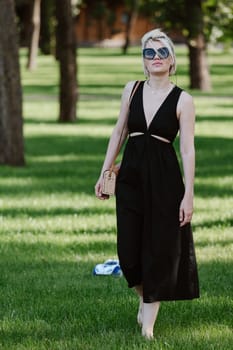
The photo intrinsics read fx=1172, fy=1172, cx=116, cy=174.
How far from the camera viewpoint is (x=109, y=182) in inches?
279

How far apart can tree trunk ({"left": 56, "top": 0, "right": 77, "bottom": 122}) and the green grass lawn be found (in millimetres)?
2765

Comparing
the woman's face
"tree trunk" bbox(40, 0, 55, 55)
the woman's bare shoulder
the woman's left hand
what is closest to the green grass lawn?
the woman's left hand

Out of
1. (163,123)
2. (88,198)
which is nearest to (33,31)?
(88,198)

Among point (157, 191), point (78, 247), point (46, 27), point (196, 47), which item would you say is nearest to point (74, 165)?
point (78, 247)

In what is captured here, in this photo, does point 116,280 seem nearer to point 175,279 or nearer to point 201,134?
point 175,279

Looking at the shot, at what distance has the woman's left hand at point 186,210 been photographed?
6.80m

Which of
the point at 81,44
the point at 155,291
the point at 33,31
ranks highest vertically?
the point at 155,291

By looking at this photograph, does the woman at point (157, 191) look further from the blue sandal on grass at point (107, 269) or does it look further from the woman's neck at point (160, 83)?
the blue sandal on grass at point (107, 269)

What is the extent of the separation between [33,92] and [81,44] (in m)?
50.2

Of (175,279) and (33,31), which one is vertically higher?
(175,279)

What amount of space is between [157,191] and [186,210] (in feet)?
0.76

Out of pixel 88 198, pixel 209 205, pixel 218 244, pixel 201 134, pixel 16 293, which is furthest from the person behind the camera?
pixel 201 134

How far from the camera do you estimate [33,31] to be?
49719 mm

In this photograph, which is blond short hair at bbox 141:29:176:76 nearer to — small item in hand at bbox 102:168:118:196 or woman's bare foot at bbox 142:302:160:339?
small item in hand at bbox 102:168:118:196
